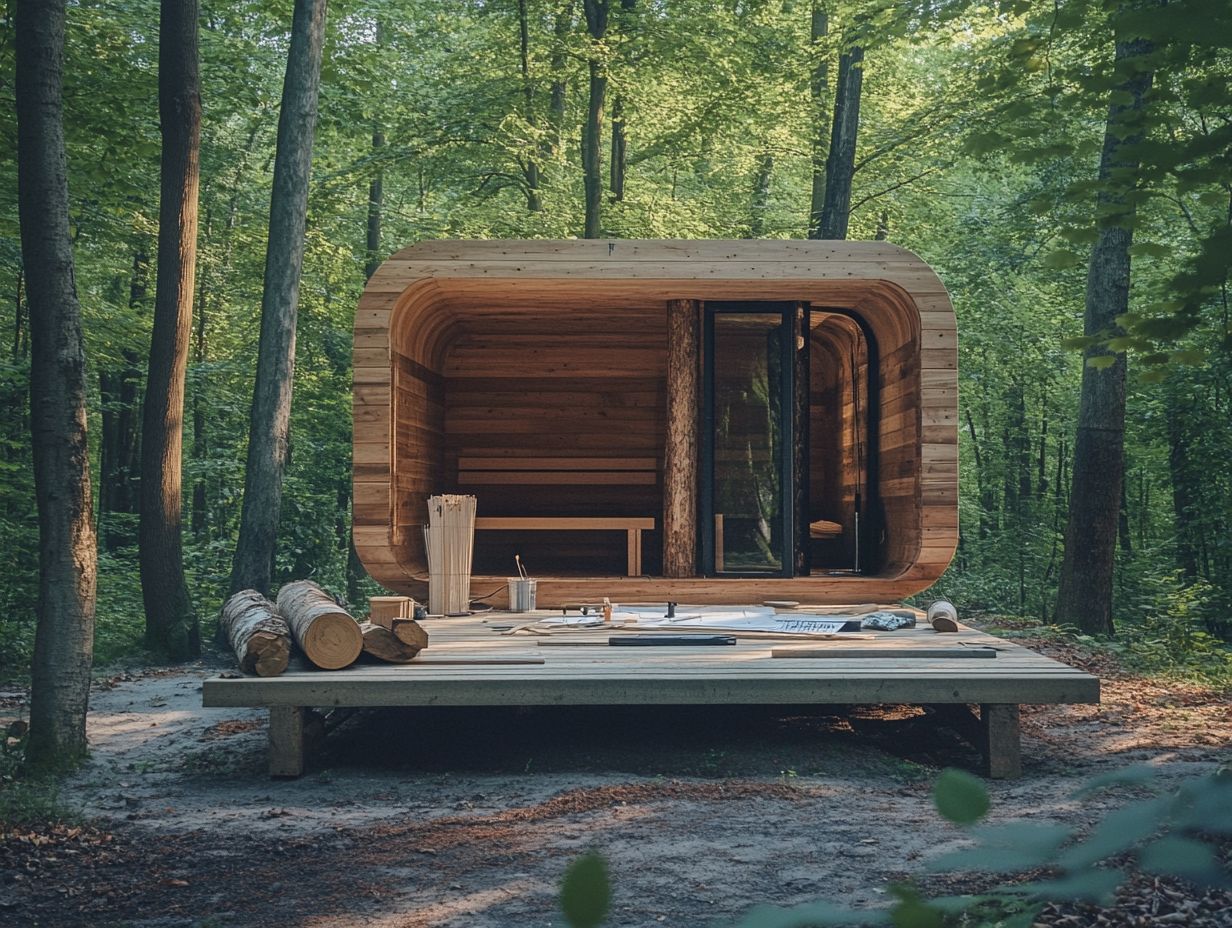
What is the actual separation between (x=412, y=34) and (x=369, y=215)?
2950 millimetres

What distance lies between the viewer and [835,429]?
35.5 feet

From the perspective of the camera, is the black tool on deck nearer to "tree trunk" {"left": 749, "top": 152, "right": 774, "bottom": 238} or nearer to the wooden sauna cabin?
the wooden sauna cabin

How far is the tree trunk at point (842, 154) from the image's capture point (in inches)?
540

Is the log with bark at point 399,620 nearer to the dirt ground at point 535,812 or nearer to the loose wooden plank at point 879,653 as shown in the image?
the dirt ground at point 535,812

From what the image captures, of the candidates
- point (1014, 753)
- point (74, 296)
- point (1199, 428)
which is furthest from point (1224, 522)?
point (74, 296)

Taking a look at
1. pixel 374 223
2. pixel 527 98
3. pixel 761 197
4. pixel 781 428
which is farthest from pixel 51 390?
pixel 761 197

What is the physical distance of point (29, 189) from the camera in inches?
213

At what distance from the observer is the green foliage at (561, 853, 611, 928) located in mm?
709

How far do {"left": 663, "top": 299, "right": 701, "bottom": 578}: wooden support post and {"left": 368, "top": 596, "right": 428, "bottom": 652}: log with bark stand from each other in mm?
2301

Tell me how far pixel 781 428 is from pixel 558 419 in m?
3.09

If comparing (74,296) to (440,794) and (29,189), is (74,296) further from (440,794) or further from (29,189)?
(440,794)

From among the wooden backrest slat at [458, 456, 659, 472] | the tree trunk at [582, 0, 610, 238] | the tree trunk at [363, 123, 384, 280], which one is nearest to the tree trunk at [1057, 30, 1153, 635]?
the wooden backrest slat at [458, 456, 659, 472]

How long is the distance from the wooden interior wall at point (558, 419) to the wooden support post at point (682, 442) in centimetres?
216

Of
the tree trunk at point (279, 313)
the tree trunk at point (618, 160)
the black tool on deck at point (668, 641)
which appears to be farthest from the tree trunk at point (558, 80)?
the black tool on deck at point (668, 641)
